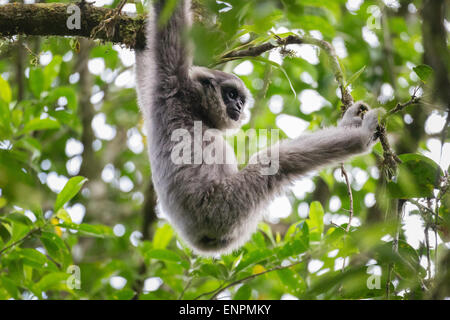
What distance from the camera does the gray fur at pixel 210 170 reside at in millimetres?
5219

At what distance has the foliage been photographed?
3.10 m

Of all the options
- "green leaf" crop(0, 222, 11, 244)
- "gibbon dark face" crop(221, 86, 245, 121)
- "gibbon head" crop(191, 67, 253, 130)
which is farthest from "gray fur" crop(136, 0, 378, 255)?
"green leaf" crop(0, 222, 11, 244)

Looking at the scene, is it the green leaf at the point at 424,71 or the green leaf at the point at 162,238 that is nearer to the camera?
the green leaf at the point at 424,71

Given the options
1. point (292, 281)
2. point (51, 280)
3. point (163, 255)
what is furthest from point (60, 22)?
point (292, 281)

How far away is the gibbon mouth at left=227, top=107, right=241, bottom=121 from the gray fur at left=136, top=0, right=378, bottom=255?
76 cm

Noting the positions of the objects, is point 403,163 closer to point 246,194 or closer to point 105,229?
point 246,194

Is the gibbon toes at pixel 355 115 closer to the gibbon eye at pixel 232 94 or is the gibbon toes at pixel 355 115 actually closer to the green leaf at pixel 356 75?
the green leaf at pixel 356 75

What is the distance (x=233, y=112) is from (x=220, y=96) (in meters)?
0.32

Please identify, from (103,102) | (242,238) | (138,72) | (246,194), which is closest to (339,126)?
(246,194)

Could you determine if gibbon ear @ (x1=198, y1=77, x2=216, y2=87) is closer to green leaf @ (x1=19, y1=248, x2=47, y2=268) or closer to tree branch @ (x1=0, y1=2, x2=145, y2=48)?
tree branch @ (x1=0, y1=2, x2=145, y2=48)

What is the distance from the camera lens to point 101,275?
734 cm

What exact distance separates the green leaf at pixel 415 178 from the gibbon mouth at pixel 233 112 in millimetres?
2859

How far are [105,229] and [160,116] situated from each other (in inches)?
92.8

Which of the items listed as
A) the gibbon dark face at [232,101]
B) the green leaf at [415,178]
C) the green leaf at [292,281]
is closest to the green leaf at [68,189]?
the gibbon dark face at [232,101]
